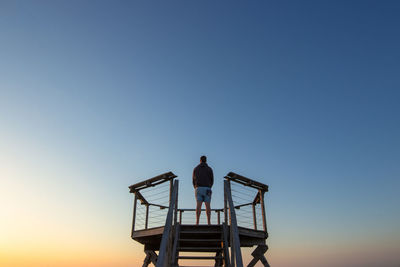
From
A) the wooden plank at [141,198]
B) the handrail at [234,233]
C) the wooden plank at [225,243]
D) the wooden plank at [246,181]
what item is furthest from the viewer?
the wooden plank at [141,198]

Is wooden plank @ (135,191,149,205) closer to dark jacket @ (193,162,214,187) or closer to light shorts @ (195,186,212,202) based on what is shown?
dark jacket @ (193,162,214,187)

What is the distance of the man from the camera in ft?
24.9

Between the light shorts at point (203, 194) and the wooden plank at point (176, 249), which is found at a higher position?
the light shorts at point (203, 194)

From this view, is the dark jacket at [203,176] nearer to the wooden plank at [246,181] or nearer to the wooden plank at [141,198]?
the wooden plank at [246,181]

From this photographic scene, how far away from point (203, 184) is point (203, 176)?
0.20 m

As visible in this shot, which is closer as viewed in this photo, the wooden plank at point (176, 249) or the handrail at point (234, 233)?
the handrail at point (234, 233)

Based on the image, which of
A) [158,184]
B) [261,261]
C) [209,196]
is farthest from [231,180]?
[261,261]

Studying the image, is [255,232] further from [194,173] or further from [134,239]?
[134,239]

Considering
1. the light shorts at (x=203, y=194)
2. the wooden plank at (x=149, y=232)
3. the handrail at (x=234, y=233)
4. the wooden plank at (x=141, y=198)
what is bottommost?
the handrail at (x=234, y=233)

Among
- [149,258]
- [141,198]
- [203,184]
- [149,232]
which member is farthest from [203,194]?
[149,258]

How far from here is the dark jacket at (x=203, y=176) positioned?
7.66 metres

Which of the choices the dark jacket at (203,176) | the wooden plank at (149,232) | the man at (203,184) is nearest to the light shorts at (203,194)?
the man at (203,184)

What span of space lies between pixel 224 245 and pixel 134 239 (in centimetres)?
305

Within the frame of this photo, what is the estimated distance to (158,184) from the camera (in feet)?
25.9
